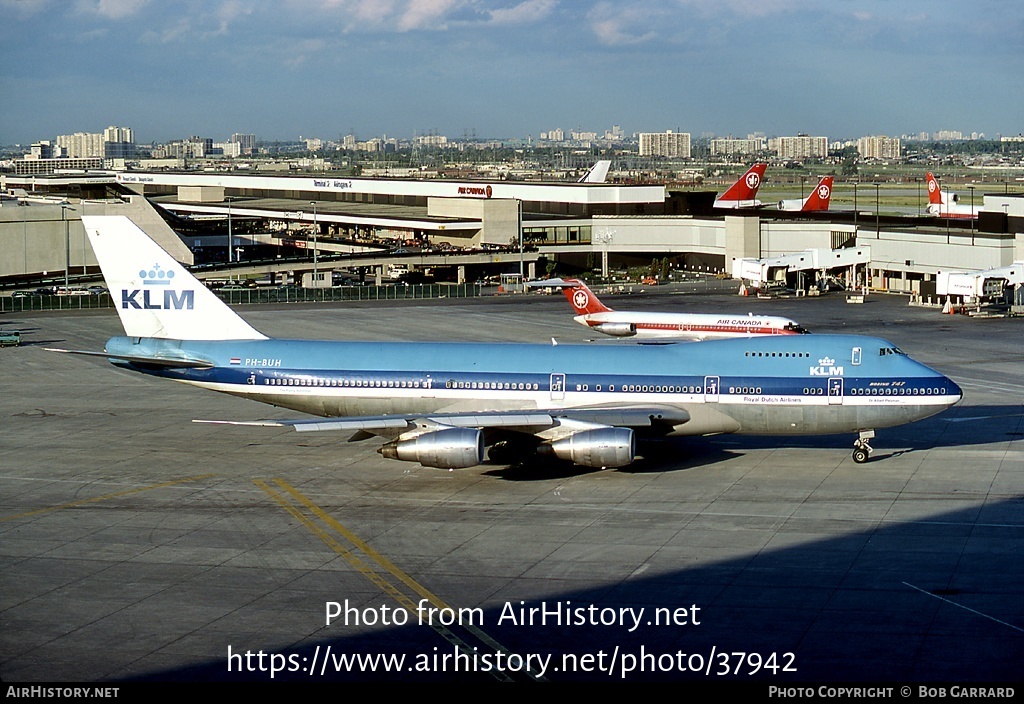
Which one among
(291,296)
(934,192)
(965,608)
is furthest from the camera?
(934,192)

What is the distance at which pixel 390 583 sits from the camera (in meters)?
31.4

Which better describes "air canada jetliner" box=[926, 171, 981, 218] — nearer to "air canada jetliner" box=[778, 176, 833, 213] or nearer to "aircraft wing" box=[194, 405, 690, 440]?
"air canada jetliner" box=[778, 176, 833, 213]

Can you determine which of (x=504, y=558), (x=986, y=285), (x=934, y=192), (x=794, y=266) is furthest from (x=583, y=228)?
(x=504, y=558)

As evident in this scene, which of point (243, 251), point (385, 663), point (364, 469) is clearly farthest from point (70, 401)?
point (243, 251)

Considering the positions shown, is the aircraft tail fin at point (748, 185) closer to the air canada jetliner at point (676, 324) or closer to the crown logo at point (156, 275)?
the air canada jetliner at point (676, 324)

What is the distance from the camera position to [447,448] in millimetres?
40531

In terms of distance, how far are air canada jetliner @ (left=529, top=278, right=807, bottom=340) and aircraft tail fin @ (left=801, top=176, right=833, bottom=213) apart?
253 ft

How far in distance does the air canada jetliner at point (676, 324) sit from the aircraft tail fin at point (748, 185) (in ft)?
243

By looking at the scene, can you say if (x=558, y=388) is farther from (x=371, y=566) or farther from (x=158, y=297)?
(x=158, y=297)

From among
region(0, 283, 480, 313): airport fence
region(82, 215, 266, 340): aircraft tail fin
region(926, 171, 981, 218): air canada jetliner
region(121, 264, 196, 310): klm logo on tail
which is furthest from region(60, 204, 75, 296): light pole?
region(926, 171, 981, 218): air canada jetliner

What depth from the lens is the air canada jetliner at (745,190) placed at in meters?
155

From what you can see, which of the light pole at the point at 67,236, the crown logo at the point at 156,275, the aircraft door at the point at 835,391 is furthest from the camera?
the light pole at the point at 67,236

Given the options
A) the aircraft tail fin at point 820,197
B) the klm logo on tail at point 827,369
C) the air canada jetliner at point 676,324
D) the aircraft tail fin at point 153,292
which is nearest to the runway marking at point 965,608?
the klm logo on tail at point 827,369

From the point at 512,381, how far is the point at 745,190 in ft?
386
